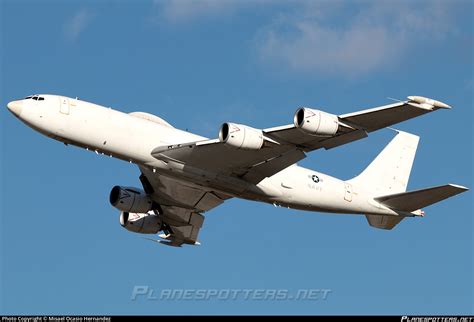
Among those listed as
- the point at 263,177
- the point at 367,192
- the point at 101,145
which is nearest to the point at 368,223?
the point at 367,192

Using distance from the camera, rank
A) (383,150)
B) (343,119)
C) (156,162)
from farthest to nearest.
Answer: (383,150), (156,162), (343,119)

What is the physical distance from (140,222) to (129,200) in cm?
278

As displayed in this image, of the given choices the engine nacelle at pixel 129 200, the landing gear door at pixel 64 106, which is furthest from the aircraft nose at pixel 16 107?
the engine nacelle at pixel 129 200

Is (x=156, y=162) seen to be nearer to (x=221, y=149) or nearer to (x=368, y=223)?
(x=221, y=149)

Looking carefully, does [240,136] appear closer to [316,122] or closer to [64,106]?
[316,122]

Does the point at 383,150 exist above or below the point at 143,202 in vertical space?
above

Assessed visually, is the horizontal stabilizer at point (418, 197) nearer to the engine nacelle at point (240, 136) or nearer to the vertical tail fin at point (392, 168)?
the vertical tail fin at point (392, 168)

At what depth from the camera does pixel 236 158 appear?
54.3 metres

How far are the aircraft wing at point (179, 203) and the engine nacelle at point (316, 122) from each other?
10.0 meters

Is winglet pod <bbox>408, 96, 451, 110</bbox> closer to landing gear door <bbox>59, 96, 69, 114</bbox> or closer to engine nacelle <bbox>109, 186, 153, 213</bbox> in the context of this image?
landing gear door <bbox>59, 96, 69, 114</bbox>

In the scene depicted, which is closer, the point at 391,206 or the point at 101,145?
the point at 101,145

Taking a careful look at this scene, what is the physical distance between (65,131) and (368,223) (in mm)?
19640

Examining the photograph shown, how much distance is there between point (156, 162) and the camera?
5462cm

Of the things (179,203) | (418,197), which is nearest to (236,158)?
(179,203)
